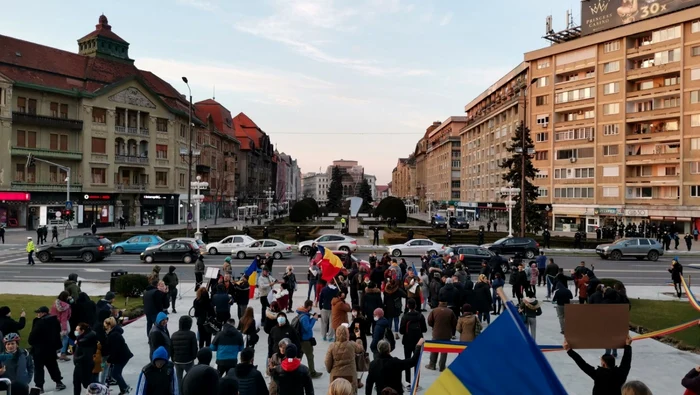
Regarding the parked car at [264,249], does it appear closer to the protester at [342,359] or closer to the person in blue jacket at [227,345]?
the person in blue jacket at [227,345]

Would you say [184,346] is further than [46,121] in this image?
No

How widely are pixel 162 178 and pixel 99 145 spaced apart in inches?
362

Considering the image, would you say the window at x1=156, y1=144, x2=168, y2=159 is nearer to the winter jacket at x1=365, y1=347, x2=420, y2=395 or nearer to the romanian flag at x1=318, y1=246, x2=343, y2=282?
the romanian flag at x1=318, y1=246, x2=343, y2=282

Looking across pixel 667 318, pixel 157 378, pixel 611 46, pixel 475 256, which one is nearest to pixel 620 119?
pixel 611 46

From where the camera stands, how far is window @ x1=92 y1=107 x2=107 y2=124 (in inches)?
2334

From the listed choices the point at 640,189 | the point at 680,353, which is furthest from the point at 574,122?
the point at 680,353

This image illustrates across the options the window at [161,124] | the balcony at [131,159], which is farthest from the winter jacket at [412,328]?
the window at [161,124]

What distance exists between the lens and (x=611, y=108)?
196 feet

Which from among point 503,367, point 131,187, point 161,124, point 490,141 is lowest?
point 503,367

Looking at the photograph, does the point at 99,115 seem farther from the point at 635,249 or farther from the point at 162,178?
the point at 635,249

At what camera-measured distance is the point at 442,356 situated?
11.1 metres

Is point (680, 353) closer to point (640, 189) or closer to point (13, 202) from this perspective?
point (640, 189)

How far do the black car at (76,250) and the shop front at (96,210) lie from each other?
28648mm

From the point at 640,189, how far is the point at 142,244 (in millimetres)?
52145
